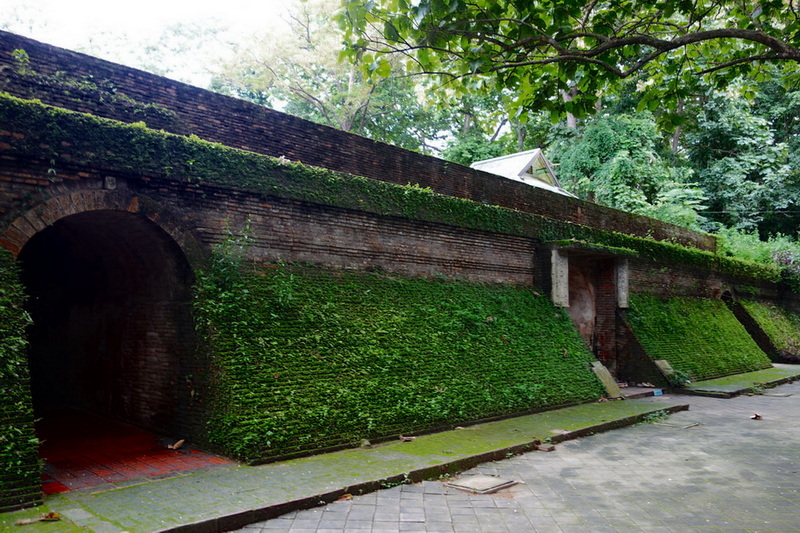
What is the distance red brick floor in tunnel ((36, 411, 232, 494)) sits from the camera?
16.3 feet

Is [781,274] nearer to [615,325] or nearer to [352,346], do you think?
[615,325]

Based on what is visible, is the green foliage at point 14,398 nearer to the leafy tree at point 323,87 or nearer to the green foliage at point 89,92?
the green foliage at point 89,92

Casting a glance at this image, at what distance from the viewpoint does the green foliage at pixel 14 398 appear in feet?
13.5

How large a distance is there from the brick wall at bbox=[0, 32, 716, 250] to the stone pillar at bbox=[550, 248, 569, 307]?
112cm

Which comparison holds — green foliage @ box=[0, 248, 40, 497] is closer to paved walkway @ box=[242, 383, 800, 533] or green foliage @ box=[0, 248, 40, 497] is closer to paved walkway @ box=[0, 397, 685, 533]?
paved walkway @ box=[0, 397, 685, 533]

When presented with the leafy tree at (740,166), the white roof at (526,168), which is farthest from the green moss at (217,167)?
the leafy tree at (740,166)

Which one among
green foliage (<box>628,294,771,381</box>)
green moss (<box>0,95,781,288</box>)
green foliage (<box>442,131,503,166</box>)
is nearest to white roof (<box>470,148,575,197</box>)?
green foliage (<box>442,131,503,166</box>)

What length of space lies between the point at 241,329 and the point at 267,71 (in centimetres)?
1863

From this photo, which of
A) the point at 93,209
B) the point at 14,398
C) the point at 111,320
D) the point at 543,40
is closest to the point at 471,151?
the point at 111,320

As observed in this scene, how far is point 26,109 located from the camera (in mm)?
5016

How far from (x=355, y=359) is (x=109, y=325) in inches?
127

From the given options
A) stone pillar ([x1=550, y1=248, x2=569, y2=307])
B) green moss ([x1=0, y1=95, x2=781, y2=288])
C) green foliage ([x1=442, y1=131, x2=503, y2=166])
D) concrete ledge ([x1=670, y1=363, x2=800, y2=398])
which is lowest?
concrete ledge ([x1=670, y1=363, x2=800, y2=398])

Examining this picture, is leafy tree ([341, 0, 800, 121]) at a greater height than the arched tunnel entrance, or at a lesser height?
greater

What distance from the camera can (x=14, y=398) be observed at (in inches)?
171
